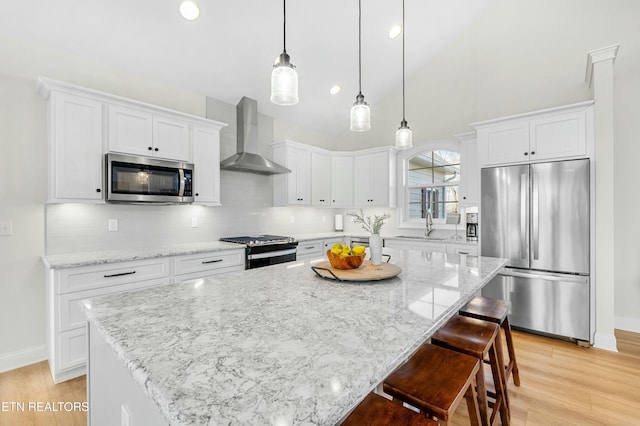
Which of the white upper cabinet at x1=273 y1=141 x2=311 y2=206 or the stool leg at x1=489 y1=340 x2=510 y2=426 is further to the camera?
the white upper cabinet at x1=273 y1=141 x2=311 y2=206

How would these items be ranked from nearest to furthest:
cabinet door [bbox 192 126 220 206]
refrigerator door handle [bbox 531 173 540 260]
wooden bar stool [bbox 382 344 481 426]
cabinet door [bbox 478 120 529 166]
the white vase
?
wooden bar stool [bbox 382 344 481 426] → the white vase → refrigerator door handle [bbox 531 173 540 260] → cabinet door [bbox 478 120 529 166] → cabinet door [bbox 192 126 220 206]

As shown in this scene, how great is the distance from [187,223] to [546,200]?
3.92 m

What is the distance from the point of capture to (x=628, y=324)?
3.33 m

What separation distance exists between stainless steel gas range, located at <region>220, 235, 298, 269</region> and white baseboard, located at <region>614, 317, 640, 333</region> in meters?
3.75

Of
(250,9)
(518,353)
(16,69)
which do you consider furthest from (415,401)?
(16,69)

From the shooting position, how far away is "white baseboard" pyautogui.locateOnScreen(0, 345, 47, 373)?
8.21 ft

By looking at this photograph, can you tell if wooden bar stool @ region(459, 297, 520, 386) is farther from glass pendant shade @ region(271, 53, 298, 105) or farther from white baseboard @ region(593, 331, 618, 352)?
glass pendant shade @ region(271, 53, 298, 105)

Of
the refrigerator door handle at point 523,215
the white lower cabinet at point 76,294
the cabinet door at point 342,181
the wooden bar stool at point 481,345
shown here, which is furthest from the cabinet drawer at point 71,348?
the refrigerator door handle at point 523,215

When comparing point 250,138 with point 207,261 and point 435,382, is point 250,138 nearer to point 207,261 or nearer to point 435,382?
point 207,261

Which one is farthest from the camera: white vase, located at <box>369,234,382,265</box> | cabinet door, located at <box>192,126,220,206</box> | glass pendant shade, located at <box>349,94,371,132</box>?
cabinet door, located at <box>192,126,220,206</box>

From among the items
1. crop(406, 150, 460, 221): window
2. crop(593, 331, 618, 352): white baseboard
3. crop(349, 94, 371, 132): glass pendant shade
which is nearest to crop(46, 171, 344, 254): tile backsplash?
crop(406, 150, 460, 221): window

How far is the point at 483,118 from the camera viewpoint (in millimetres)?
4250

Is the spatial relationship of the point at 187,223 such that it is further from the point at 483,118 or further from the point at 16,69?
the point at 483,118

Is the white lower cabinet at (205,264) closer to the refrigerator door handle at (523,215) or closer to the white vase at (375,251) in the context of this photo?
the white vase at (375,251)
